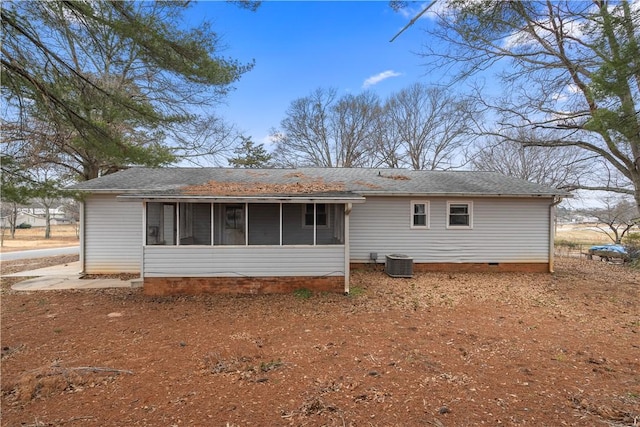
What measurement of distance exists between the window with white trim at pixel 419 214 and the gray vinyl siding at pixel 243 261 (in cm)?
402

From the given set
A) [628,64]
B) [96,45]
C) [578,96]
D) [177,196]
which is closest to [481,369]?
[628,64]

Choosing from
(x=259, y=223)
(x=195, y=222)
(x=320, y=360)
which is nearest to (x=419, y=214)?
(x=259, y=223)

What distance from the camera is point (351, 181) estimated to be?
1157 centimetres

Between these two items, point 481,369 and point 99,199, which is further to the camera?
point 99,199

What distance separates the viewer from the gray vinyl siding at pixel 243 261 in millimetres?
7371

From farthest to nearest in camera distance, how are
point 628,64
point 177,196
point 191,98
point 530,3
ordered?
point 191,98, point 530,3, point 177,196, point 628,64

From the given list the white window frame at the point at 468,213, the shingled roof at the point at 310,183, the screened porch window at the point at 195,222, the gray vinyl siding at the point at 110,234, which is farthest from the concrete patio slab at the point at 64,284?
the white window frame at the point at 468,213

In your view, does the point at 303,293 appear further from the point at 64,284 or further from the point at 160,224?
the point at 64,284

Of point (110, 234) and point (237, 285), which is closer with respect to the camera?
point (237, 285)

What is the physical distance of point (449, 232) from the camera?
10.5m

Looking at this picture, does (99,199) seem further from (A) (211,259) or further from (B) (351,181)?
(B) (351,181)

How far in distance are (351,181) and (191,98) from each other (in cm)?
607

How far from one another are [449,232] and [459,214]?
2.38ft

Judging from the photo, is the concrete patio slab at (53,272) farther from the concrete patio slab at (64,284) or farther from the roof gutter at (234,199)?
the roof gutter at (234,199)
